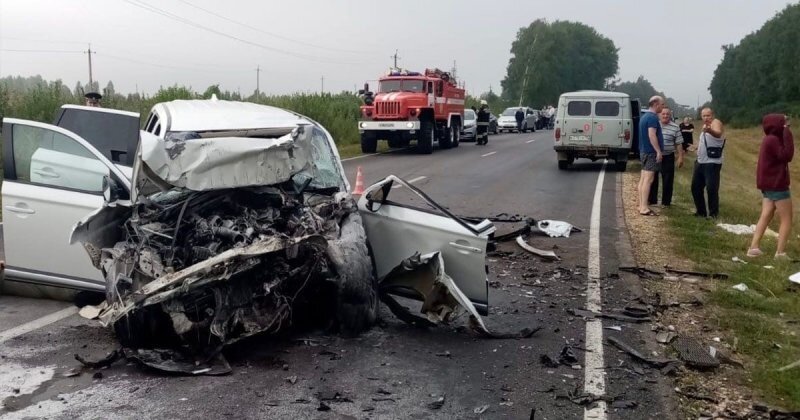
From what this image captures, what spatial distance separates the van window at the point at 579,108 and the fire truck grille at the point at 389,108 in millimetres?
7033

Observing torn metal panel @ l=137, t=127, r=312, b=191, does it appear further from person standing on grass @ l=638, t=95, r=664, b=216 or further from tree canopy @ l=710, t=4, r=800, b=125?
tree canopy @ l=710, t=4, r=800, b=125

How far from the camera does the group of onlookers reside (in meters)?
8.68

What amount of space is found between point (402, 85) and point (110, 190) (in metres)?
21.4

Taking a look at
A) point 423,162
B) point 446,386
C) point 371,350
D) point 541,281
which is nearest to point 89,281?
point 371,350

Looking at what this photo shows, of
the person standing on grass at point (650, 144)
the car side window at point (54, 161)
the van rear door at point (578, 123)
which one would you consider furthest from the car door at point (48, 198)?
the van rear door at point (578, 123)

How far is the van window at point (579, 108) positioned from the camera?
800 inches

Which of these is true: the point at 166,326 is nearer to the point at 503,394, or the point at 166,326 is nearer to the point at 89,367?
the point at 89,367

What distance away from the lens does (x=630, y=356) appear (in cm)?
551

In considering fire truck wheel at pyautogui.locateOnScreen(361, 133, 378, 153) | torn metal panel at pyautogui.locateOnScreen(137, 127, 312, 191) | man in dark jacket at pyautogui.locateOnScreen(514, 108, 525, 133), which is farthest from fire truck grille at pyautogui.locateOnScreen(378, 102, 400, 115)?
man in dark jacket at pyautogui.locateOnScreen(514, 108, 525, 133)

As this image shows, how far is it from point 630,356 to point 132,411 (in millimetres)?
3400

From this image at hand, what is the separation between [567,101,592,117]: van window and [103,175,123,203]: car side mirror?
52.4 ft

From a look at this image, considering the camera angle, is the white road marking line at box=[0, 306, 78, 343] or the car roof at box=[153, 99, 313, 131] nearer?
the white road marking line at box=[0, 306, 78, 343]

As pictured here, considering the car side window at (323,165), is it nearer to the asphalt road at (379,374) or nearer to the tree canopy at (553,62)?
the asphalt road at (379,374)

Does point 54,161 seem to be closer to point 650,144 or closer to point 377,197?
point 377,197
